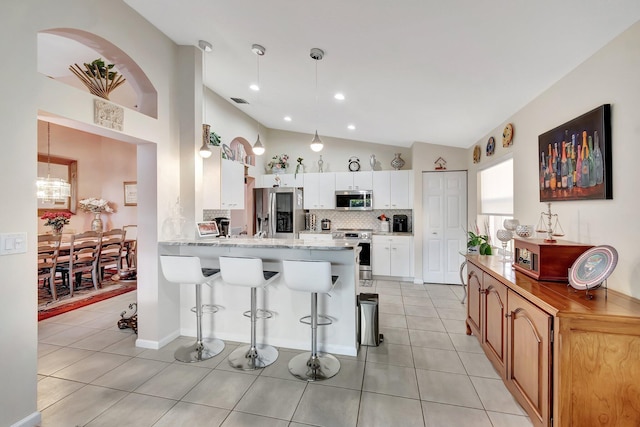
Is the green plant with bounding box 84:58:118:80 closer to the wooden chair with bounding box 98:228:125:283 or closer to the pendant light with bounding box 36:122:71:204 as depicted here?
the wooden chair with bounding box 98:228:125:283

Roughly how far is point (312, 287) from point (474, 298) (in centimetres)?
176

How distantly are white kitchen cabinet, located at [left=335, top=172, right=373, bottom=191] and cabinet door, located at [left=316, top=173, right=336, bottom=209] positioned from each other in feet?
0.37

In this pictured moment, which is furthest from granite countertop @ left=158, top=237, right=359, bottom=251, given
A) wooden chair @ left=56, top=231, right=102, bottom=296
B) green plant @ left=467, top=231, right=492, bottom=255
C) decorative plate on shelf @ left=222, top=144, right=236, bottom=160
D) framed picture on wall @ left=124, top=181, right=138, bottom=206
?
framed picture on wall @ left=124, top=181, right=138, bottom=206

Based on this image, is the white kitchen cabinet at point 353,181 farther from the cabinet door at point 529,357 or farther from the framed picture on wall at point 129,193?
the framed picture on wall at point 129,193

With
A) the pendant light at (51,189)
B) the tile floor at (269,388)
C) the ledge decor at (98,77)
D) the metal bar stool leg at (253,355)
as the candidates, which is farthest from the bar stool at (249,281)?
the pendant light at (51,189)

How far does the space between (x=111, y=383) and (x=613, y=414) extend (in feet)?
10.7

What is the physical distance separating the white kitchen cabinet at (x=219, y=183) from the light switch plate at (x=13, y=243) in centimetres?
180

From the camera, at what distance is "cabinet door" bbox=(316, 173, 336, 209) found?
Answer: 577 cm

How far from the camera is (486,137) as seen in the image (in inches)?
162

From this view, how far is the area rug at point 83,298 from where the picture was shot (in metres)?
3.87

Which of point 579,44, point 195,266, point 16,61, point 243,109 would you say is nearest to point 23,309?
point 195,266

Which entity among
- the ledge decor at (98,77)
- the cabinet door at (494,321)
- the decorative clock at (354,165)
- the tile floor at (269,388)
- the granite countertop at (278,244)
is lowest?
the tile floor at (269,388)

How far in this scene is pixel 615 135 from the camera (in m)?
1.81

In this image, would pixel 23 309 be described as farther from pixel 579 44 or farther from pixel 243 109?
pixel 243 109
